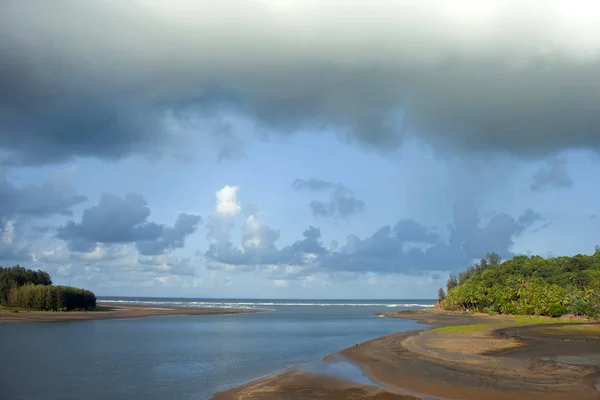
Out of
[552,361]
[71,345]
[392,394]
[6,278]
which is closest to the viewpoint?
[392,394]

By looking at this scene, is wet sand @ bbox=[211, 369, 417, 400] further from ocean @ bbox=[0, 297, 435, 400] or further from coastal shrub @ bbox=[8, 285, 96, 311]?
coastal shrub @ bbox=[8, 285, 96, 311]

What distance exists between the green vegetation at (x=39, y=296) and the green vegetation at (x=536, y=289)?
121 metres

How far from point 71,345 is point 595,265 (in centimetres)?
15981

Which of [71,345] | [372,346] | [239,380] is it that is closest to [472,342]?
[372,346]

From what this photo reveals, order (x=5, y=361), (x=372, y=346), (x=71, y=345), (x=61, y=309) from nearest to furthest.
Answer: (x=5, y=361), (x=372, y=346), (x=71, y=345), (x=61, y=309)

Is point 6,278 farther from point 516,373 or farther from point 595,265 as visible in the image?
point 595,265

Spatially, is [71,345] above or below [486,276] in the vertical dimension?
below

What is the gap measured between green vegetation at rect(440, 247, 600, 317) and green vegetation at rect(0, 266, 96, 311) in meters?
121

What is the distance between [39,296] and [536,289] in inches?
5326

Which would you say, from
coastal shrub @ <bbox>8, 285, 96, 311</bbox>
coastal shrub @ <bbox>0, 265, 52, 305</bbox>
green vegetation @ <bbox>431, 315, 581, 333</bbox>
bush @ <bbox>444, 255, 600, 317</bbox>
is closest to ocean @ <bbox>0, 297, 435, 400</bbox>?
green vegetation @ <bbox>431, 315, 581, 333</bbox>

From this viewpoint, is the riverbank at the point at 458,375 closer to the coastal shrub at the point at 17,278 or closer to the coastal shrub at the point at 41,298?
the coastal shrub at the point at 41,298

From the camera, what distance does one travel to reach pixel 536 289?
13200 centimetres

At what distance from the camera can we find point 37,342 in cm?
6431

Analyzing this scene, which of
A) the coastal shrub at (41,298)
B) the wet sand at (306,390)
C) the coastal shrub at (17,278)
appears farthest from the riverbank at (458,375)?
the coastal shrub at (17,278)
